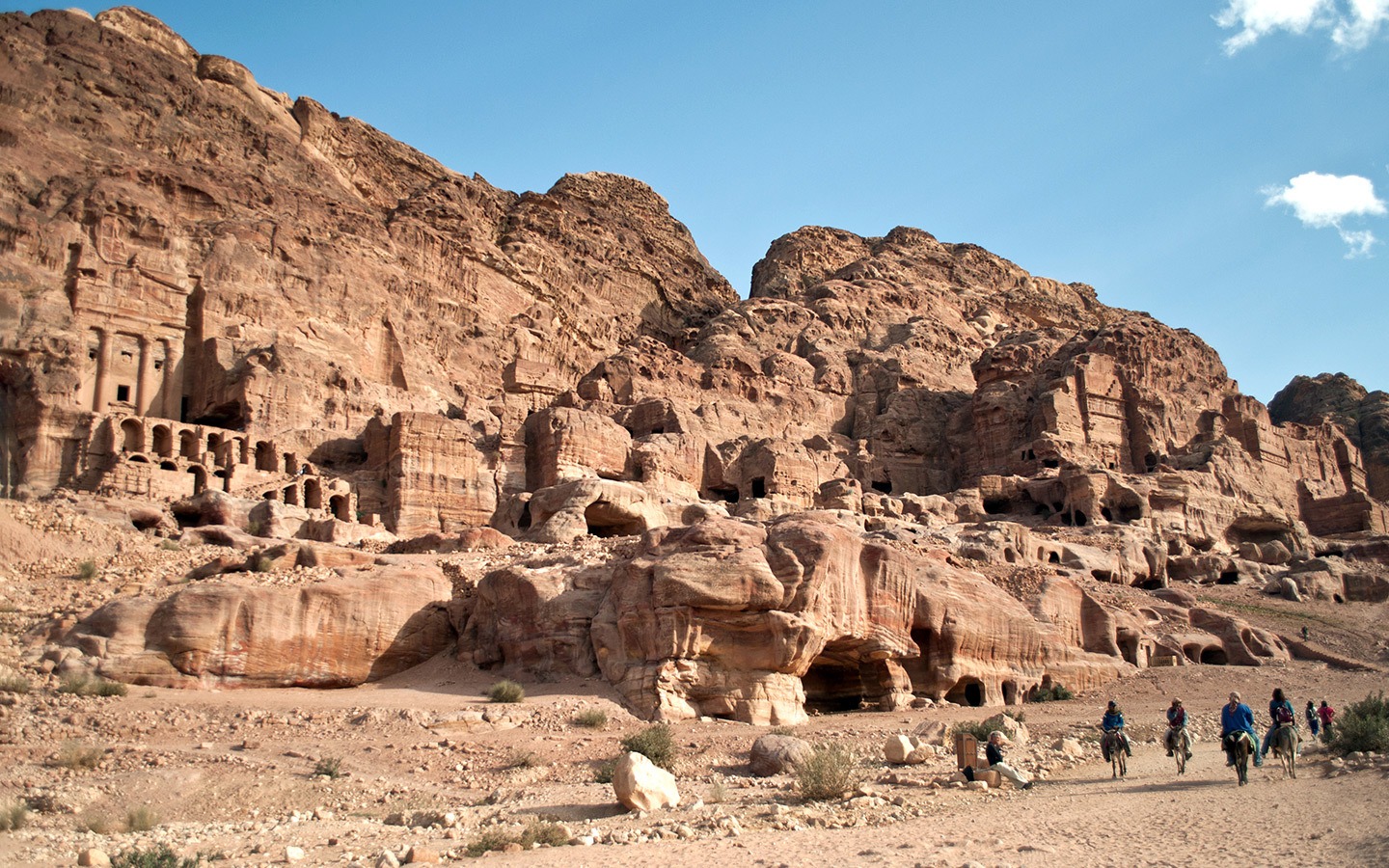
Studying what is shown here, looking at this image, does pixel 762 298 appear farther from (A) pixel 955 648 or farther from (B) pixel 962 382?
(A) pixel 955 648

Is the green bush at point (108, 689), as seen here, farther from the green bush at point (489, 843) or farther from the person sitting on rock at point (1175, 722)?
the person sitting on rock at point (1175, 722)

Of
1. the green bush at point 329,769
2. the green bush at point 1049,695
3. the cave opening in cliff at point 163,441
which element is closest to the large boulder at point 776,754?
the green bush at point 329,769

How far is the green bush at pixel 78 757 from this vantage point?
15.2 metres

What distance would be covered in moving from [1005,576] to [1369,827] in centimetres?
1809

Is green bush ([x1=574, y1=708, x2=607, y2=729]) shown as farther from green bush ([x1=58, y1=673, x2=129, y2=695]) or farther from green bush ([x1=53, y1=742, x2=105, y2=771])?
green bush ([x1=58, y1=673, x2=129, y2=695])

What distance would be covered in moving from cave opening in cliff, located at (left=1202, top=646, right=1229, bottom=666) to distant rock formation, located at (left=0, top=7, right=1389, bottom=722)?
3.0 inches

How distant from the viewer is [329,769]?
15.5 meters

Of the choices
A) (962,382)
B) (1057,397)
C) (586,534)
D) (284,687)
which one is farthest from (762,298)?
(284,687)

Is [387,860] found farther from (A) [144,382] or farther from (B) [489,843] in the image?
(A) [144,382]

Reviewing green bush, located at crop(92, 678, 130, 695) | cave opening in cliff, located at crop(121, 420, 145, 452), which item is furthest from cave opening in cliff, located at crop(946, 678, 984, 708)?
cave opening in cliff, located at crop(121, 420, 145, 452)

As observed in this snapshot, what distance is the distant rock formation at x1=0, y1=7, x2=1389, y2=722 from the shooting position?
20.9 m

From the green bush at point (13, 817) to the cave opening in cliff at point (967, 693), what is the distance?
695 inches

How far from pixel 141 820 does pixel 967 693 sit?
56.9 feet

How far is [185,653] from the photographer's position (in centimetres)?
1895
